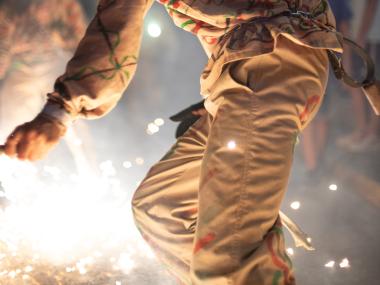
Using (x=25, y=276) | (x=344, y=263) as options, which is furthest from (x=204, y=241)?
(x=344, y=263)

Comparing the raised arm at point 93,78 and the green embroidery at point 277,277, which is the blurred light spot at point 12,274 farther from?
the green embroidery at point 277,277

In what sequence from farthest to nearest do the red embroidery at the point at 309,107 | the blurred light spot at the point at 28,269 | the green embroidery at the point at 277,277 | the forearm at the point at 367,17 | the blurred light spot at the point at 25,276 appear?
the forearm at the point at 367,17
the blurred light spot at the point at 28,269
the blurred light spot at the point at 25,276
the red embroidery at the point at 309,107
the green embroidery at the point at 277,277

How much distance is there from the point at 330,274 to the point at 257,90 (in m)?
2.43

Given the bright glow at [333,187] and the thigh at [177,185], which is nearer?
the thigh at [177,185]

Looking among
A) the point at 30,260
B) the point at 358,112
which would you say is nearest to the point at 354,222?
the point at 358,112

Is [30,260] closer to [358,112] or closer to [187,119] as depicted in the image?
[187,119]

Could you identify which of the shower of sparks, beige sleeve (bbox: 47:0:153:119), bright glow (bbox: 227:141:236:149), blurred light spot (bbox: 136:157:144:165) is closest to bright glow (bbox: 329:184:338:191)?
the shower of sparks

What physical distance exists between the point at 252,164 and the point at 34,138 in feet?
2.48

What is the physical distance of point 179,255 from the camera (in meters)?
1.62

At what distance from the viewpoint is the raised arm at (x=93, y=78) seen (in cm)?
133

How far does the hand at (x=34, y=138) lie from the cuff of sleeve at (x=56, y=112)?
13 millimetres

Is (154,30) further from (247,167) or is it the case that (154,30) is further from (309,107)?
(247,167)

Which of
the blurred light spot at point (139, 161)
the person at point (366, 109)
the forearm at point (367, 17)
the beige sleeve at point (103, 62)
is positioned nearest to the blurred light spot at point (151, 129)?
the blurred light spot at point (139, 161)

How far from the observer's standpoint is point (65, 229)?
143 inches
